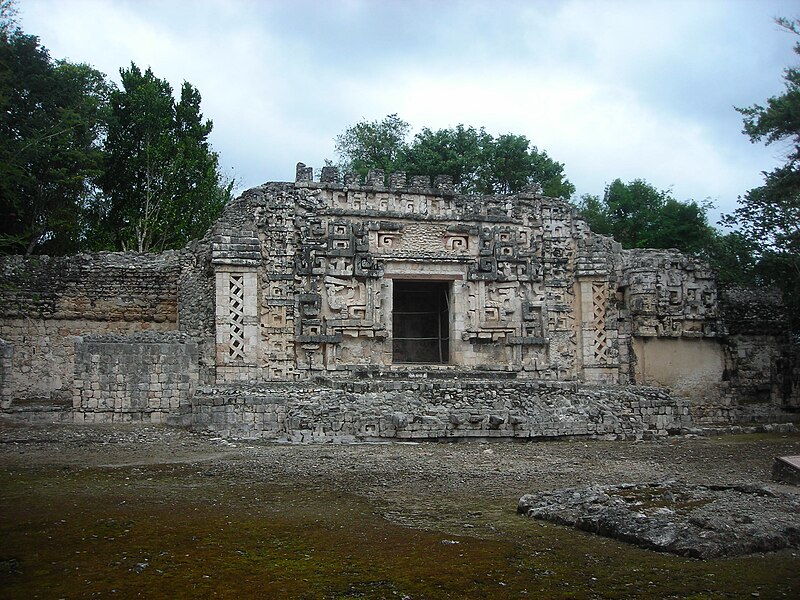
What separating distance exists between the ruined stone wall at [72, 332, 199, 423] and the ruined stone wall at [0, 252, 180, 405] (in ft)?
15.2

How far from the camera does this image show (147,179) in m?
27.8

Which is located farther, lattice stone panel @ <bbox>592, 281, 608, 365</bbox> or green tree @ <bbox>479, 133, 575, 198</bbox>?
green tree @ <bbox>479, 133, 575, 198</bbox>

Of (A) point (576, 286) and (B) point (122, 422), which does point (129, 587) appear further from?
(A) point (576, 286)

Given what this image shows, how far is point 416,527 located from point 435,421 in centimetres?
771

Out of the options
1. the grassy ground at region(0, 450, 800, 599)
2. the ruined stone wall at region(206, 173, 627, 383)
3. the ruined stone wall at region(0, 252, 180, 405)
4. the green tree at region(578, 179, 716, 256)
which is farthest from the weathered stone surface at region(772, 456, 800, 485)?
the green tree at region(578, 179, 716, 256)

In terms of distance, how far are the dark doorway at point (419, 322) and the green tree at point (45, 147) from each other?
10.9 metres

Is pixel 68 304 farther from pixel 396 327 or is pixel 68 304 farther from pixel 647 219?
pixel 647 219

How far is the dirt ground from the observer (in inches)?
192

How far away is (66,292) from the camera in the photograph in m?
19.8

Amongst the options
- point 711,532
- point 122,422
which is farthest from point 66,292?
point 711,532

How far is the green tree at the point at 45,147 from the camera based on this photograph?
2355cm

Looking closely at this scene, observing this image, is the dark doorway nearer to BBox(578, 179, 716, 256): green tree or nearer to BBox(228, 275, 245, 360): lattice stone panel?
BBox(228, 275, 245, 360): lattice stone panel

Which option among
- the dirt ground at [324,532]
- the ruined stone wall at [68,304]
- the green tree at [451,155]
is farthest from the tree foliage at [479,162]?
the dirt ground at [324,532]

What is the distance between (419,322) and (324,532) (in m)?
15.5
